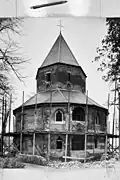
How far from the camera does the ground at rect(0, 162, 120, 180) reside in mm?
1646

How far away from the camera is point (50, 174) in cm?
165

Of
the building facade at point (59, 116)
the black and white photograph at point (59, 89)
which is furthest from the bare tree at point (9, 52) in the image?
the building facade at point (59, 116)

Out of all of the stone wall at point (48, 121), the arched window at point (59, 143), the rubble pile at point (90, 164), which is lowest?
the rubble pile at point (90, 164)

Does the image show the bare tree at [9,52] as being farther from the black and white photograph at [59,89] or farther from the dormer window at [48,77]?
the dormer window at [48,77]

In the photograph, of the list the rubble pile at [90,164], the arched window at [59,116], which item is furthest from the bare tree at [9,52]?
the rubble pile at [90,164]

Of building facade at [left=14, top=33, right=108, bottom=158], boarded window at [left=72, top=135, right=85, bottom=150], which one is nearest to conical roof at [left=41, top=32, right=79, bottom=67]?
building facade at [left=14, top=33, right=108, bottom=158]

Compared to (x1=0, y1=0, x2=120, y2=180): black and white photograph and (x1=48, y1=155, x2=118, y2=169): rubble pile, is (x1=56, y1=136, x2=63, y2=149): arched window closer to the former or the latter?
(x1=0, y1=0, x2=120, y2=180): black and white photograph

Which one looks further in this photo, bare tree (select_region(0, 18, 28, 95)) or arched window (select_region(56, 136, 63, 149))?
bare tree (select_region(0, 18, 28, 95))

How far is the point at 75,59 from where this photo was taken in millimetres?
1752

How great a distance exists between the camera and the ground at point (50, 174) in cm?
165

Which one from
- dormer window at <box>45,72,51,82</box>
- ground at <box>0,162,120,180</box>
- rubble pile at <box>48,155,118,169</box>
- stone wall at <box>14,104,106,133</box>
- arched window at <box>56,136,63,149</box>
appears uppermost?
dormer window at <box>45,72,51,82</box>

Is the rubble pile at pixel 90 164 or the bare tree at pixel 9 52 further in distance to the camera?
the bare tree at pixel 9 52

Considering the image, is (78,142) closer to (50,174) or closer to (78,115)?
(78,115)

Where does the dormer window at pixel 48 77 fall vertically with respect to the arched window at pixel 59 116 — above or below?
above
